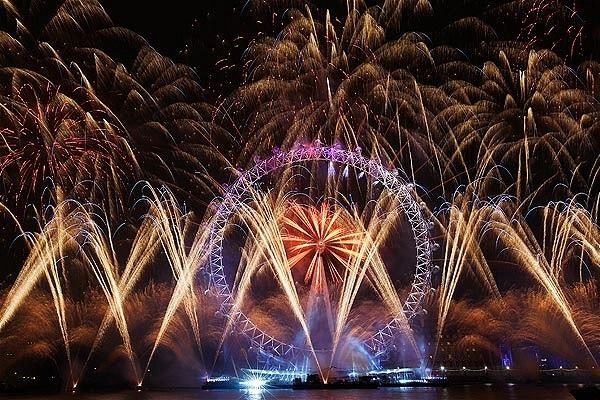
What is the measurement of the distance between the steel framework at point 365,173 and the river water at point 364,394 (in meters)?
3.84

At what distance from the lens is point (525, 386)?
2302 inches

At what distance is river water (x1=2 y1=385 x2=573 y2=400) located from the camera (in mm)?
46812

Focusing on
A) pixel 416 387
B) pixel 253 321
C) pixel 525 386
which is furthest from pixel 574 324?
pixel 253 321

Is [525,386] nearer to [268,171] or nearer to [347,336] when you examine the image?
[347,336]

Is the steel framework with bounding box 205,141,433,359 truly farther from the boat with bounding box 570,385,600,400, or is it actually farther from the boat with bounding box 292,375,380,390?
the boat with bounding box 570,385,600,400

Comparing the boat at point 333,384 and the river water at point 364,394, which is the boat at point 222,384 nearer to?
the river water at point 364,394

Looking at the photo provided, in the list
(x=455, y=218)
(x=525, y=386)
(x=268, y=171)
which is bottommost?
(x=525, y=386)

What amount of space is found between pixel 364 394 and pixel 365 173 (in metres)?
14.5

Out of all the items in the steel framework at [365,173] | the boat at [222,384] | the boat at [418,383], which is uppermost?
the steel framework at [365,173]

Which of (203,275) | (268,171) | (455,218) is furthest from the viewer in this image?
(203,275)

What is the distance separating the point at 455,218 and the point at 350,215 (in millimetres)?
6412

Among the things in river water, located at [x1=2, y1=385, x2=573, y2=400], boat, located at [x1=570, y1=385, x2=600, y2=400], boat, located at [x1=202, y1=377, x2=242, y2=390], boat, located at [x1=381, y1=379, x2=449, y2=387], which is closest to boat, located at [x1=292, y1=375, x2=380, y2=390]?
river water, located at [x1=2, y1=385, x2=573, y2=400]

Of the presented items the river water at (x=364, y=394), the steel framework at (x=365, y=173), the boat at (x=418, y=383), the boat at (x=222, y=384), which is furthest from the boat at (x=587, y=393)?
the boat at (x=222, y=384)

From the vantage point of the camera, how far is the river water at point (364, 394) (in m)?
46.8
